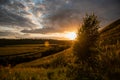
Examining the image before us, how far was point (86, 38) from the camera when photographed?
70.2 ft

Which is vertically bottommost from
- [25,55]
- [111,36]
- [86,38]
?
[25,55]

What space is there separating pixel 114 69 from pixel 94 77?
1.56 metres

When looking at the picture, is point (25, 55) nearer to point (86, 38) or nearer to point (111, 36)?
point (111, 36)

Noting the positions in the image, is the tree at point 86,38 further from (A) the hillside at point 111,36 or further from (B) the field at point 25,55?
(B) the field at point 25,55

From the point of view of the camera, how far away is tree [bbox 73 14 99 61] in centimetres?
2062

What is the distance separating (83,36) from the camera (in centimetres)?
2166

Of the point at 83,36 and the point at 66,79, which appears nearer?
the point at 66,79

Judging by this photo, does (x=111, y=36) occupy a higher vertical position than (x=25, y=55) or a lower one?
higher

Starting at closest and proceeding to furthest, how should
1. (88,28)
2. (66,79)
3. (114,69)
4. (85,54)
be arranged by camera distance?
1. (66,79)
2. (114,69)
3. (85,54)
4. (88,28)

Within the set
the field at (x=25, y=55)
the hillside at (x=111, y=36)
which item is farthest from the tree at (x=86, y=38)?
the field at (x=25, y=55)

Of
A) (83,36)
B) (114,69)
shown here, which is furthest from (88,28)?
(114,69)

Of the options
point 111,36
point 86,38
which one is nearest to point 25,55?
point 111,36

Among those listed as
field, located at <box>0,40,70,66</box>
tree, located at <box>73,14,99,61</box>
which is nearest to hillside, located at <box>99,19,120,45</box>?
tree, located at <box>73,14,99,61</box>

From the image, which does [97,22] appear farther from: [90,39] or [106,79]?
[106,79]
